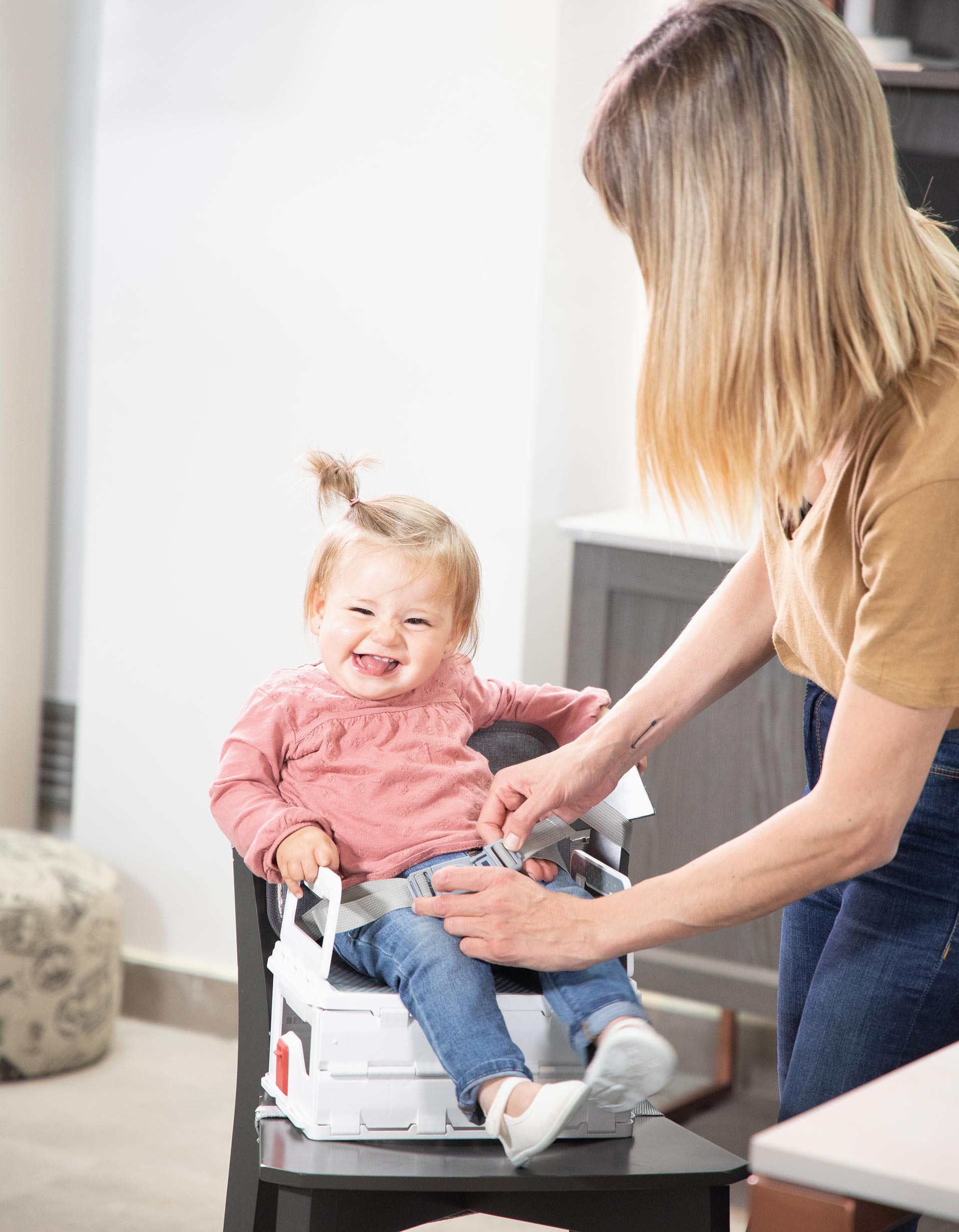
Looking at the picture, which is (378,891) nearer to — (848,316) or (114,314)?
(848,316)

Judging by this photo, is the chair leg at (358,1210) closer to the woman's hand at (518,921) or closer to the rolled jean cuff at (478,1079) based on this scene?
Result: the rolled jean cuff at (478,1079)

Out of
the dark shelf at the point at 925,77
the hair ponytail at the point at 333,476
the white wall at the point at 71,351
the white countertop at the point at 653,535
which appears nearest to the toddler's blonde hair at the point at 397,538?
the hair ponytail at the point at 333,476

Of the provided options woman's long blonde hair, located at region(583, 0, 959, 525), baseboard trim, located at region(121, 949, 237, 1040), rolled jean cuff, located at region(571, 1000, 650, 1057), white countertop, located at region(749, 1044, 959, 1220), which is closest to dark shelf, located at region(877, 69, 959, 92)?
woman's long blonde hair, located at region(583, 0, 959, 525)

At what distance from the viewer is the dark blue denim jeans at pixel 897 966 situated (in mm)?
1235

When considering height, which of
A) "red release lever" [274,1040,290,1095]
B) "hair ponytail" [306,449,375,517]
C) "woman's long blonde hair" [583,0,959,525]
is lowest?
"red release lever" [274,1040,290,1095]

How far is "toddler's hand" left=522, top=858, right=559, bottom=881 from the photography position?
1450 millimetres

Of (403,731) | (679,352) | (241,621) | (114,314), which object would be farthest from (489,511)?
(679,352)

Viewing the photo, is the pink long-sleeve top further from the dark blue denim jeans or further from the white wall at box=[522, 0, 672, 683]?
the white wall at box=[522, 0, 672, 683]

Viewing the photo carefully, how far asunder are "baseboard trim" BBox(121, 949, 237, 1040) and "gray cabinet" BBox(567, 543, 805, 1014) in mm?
927

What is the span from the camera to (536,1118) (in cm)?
118

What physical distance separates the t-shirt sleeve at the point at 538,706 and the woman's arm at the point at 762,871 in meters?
0.39

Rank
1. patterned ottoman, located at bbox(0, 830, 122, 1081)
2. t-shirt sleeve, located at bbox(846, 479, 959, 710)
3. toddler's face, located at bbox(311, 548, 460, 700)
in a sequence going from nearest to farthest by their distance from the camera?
t-shirt sleeve, located at bbox(846, 479, 959, 710) < toddler's face, located at bbox(311, 548, 460, 700) < patterned ottoman, located at bbox(0, 830, 122, 1081)

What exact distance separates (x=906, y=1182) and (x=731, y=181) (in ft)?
2.31

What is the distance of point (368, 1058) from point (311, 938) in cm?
13
